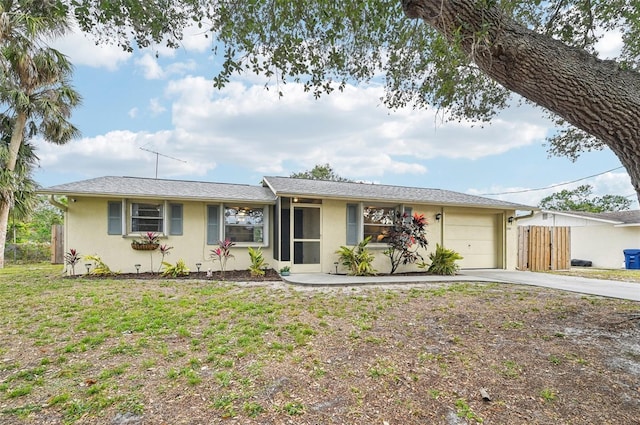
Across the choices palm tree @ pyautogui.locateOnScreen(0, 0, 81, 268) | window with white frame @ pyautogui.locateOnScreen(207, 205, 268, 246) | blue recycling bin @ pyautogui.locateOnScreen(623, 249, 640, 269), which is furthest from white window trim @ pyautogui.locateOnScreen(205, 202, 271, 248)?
blue recycling bin @ pyautogui.locateOnScreen(623, 249, 640, 269)

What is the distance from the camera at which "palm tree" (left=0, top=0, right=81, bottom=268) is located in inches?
403

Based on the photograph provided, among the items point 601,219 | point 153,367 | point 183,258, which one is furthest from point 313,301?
point 601,219

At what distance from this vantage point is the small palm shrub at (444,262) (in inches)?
379

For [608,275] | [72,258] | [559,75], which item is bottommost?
[608,275]

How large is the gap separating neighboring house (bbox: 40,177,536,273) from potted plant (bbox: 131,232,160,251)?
0.55 feet

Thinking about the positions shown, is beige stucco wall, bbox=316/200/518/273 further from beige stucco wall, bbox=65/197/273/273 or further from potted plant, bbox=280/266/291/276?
beige stucco wall, bbox=65/197/273/273

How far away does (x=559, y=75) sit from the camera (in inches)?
120

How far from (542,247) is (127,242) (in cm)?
1417

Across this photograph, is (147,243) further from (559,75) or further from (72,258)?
(559,75)

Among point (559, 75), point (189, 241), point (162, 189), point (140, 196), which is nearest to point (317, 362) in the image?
point (559, 75)

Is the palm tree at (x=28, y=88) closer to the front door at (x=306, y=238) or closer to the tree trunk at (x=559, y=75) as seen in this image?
the front door at (x=306, y=238)

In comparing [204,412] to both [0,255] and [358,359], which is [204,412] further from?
[0,255]

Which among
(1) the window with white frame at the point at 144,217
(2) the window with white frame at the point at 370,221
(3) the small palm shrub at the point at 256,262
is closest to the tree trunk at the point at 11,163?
(1) the window with white frame at the point at 144,217

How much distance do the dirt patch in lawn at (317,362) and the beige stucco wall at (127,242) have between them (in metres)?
3.18
